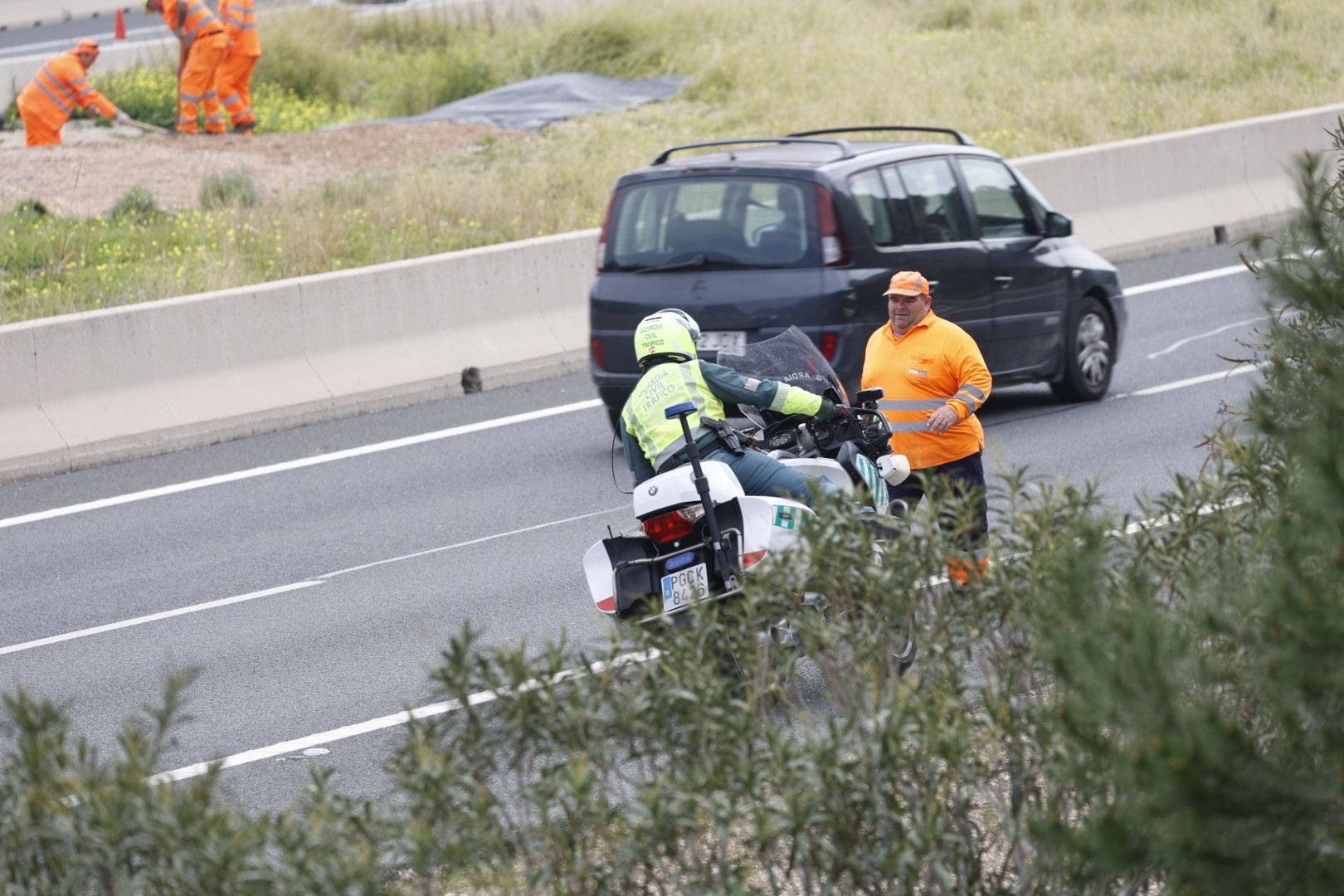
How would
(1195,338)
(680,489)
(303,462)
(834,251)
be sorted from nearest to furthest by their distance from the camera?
(680,489) → (834,251) → (303,462) → (1195,338)

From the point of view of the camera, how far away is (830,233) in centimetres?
1136

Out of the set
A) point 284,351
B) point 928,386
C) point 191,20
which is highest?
point 191,20

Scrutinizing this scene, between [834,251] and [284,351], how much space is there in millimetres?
4991

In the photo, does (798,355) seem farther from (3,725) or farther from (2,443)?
(2,443)

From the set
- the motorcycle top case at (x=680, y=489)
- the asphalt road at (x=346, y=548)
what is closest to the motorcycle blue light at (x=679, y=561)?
the motorcycle top case at (x=680, y=489)

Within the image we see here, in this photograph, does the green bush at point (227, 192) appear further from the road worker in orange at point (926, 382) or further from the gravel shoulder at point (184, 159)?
the road worker in orange at point (926, 382)

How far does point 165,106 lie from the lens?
2427 centimetres

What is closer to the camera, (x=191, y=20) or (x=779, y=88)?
(x=191, y=20)

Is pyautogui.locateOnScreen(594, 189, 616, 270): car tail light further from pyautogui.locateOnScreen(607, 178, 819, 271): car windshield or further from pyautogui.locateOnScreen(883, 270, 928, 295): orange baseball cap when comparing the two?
pyautogui.locateOnScreen(883, 270, 928, 295): orange baseball cap

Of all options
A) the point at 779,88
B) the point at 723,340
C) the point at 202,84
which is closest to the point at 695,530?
the point at 723,340

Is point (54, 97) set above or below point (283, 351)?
above

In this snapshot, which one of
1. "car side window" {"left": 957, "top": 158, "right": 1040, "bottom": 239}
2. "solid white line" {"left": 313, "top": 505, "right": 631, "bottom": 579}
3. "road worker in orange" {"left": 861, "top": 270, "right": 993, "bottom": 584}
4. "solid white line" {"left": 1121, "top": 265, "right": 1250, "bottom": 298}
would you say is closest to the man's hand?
"road worker in orange" {"left": 861, "top": 270, "right": 993, "bottom": 584}

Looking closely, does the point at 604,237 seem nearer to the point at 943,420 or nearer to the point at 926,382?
the point at 926,382

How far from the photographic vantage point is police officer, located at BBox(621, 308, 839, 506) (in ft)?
24.0
